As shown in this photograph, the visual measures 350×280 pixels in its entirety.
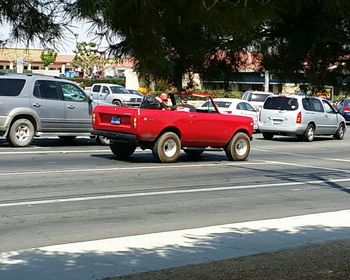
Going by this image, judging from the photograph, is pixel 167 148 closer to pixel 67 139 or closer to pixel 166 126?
pixel 166 126

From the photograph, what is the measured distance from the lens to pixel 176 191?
37.8 ft

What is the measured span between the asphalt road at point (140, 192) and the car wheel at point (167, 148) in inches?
9.4

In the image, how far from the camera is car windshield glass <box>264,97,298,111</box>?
2419 centimetres

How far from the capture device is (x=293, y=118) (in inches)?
945

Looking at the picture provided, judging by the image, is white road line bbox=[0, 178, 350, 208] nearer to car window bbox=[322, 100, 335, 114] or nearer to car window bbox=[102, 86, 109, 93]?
car window bbox=[322, 100, 335, 114]

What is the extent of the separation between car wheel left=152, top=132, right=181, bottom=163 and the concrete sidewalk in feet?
20.1

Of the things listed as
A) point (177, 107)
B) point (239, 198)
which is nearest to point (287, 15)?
point (239, 198)

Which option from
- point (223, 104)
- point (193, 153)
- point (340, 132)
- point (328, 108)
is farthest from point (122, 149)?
point (340, 132)

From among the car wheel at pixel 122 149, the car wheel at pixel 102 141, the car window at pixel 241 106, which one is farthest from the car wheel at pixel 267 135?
the car wheel at pixel 122 149

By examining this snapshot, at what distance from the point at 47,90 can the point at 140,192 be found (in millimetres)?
7586

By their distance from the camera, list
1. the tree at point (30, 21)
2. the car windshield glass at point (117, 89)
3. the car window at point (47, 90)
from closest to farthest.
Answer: the tree at point (30, 21), the car window at point (47, 90), the car windshield glass at point (117, 89)

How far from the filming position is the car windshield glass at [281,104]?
79.4ft

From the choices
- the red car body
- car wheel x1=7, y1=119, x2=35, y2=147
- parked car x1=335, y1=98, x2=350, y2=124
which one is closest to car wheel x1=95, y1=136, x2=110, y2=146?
car wheel x1=7, y1=119, x2=35, y2=147

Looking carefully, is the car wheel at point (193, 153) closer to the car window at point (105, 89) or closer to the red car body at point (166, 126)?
the red car body at point (166, 126)
